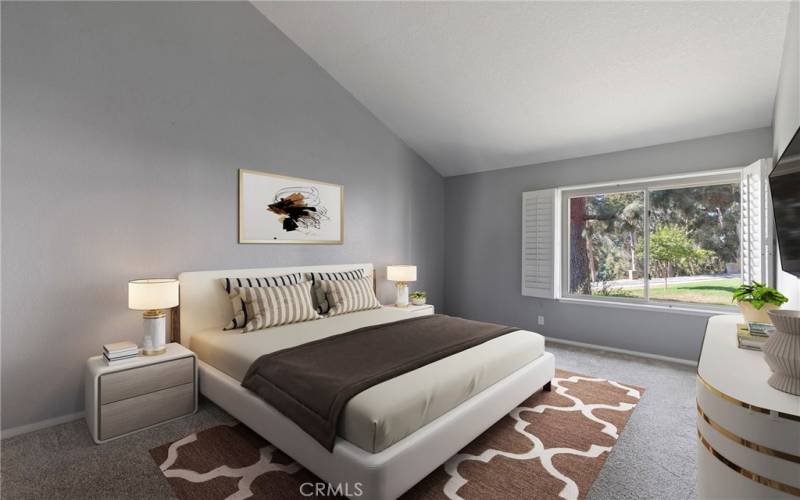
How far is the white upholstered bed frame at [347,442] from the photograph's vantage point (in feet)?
5.25

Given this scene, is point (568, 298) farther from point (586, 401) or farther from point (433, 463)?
point (433, 463)

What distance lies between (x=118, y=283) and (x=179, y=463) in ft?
4.73

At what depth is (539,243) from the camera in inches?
184

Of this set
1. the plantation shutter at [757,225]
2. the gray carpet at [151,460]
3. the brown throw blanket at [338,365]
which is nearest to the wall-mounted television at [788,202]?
the gray carpet at [151,460]

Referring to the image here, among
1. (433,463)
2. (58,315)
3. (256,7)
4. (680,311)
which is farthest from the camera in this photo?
(680,311)

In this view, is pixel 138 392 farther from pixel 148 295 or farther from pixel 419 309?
pixel 419 309

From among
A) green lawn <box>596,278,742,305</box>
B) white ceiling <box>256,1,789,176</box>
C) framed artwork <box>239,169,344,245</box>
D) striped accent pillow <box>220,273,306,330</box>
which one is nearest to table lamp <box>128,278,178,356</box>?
striped accent pillow <box>220,273,306,330</box>

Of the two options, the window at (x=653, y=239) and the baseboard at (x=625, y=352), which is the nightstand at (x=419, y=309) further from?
the baseboard at (x=625, y=352)

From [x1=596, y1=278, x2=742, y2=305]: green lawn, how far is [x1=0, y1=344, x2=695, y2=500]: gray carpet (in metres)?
1.49

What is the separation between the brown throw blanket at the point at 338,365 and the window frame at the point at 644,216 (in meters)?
2.07

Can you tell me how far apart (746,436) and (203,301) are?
10.9 ft

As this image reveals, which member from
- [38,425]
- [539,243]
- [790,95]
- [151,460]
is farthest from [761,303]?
[38,425]

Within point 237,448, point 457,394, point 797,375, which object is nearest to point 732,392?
point 797,375

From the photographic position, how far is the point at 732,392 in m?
1.22
